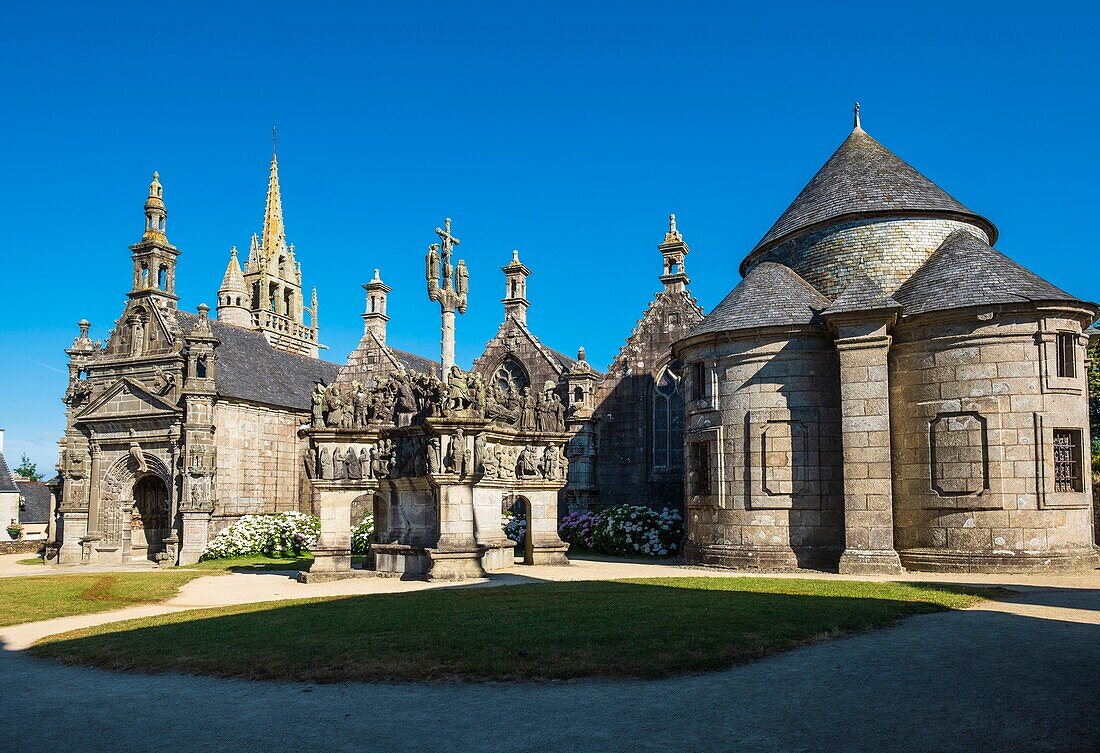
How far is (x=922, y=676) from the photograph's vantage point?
7.93 m

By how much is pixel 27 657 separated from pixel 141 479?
25.8 metres

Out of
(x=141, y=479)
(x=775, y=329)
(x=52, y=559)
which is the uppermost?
(x=775, y=329)

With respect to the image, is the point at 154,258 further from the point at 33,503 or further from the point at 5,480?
the point at 33,503

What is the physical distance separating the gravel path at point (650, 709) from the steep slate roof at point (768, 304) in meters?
11.7

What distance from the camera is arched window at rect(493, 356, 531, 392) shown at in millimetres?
34000

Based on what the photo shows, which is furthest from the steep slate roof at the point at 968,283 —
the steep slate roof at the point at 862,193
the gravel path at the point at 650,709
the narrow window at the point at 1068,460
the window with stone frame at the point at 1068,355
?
the gravel path at the point at 650,709

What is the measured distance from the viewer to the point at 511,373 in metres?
34.4

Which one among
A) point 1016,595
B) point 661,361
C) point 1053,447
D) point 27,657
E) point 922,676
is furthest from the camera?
point 661,361

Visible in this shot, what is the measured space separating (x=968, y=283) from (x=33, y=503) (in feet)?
187

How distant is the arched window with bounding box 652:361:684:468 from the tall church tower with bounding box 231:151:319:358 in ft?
129

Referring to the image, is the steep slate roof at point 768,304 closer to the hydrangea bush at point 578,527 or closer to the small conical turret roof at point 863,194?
the small conical turret roof at point 863,194

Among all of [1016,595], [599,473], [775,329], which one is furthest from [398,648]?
[599,473]

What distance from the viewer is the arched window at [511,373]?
34000mm

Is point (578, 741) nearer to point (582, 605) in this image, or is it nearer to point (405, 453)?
point (582, 605)
